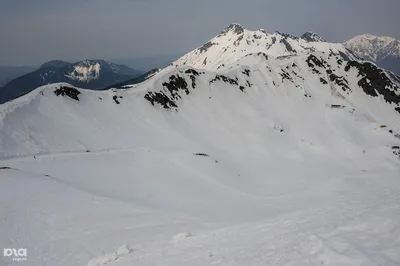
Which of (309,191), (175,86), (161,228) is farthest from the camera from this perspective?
(175,86)

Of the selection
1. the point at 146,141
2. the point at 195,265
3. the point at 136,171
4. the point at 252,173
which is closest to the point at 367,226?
the point at 195,265

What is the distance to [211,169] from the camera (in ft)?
158

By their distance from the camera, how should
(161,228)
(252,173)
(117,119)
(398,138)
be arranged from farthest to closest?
(398,138) < (117,119) < (252,173) < (161,228)

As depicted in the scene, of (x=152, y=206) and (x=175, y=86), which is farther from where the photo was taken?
(x=175, y=86)

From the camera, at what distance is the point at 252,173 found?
5538 cm

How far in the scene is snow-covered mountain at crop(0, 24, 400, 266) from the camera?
54.2 ft

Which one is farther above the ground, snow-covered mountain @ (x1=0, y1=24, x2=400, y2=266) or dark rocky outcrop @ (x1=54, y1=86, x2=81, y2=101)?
dark rocky outcrop @ (x1=54, y1=86, x2=81, y2=101)

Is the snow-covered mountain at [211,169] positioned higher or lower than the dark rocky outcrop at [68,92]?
lower

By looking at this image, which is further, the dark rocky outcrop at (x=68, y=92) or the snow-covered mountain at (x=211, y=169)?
the dark rocky outcrop at (x=68, y=92)

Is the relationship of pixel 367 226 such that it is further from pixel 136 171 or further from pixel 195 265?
pixel 136 171

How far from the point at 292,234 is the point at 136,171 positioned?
29.7 meters

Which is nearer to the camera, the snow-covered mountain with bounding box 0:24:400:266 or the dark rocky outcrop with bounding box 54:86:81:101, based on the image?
the snow-covered mountain with bounding box 0:24:400:266

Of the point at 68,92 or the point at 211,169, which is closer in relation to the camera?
the point at 211,169

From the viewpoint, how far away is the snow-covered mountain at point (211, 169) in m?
16.5
